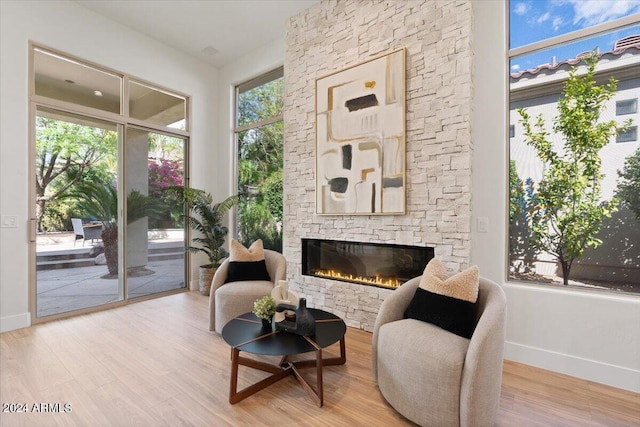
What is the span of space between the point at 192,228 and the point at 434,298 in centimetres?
399

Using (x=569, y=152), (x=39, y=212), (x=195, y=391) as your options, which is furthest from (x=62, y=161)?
(x=569, y=152)

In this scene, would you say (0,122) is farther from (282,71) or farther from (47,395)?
(282,71)

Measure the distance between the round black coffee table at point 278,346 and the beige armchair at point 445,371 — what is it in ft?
1.34

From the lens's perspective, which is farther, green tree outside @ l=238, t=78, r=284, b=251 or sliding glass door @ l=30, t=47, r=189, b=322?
green tree outside @ l=238, t=78, r=284, b=251

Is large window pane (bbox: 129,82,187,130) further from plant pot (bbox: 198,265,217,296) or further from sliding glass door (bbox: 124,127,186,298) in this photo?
plant pot (bbox: 198,265,217,296)

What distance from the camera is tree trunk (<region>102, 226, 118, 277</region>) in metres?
3.96

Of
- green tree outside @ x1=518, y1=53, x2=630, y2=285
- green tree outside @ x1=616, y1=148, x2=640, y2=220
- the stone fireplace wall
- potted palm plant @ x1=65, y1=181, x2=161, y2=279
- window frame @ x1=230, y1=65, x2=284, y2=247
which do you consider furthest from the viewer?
window frame @ x1=230, y1=65, x2=284, y2=247

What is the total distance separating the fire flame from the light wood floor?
60 centimetres

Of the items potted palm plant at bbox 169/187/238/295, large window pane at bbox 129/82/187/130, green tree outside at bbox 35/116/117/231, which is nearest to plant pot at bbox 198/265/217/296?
potted palm plant at bbox 169/187/238/295

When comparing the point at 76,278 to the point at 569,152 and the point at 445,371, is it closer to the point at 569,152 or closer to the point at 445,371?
the point at 445,371

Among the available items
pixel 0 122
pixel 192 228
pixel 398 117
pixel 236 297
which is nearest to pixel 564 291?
pixel 398 117

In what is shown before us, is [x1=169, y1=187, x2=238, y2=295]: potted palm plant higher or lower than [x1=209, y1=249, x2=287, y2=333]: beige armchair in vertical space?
higher

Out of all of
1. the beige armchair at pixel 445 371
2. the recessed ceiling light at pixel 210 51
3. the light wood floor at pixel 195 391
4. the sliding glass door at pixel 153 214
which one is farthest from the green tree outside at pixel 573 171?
the sliding glass door at pixel 153 214

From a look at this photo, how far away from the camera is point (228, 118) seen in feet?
16.6
